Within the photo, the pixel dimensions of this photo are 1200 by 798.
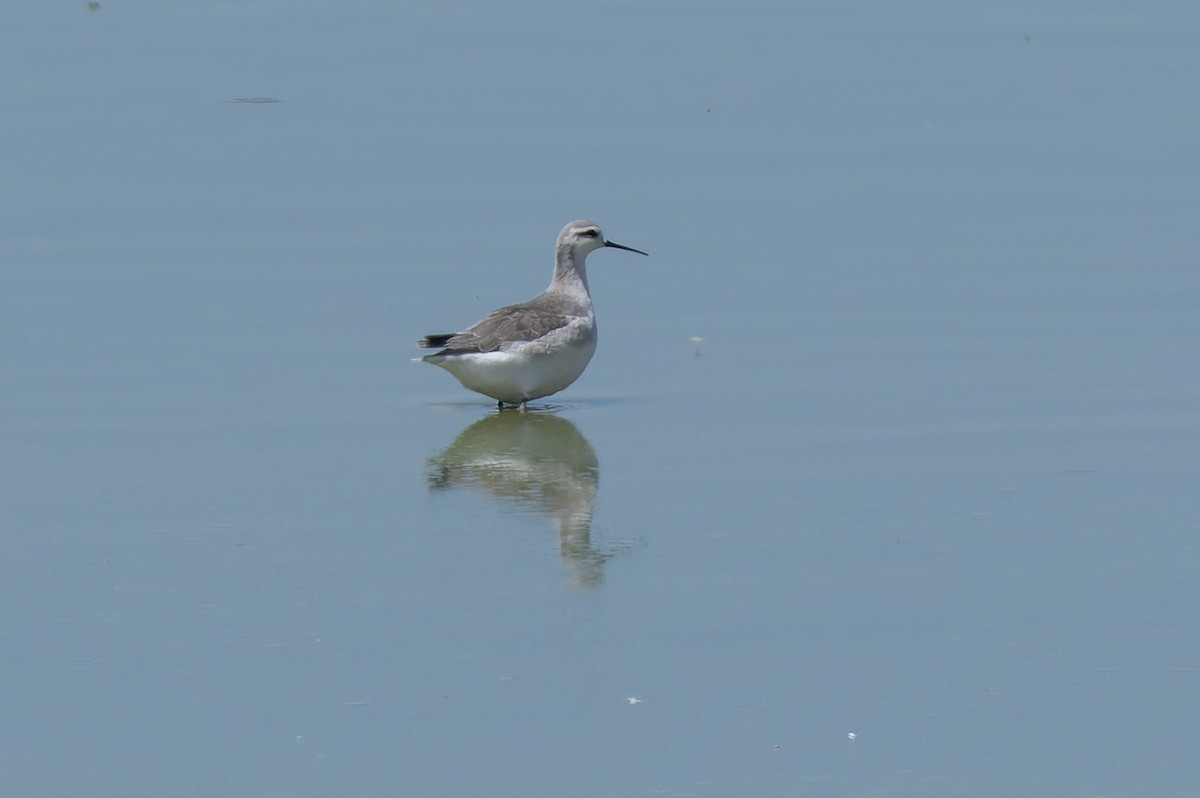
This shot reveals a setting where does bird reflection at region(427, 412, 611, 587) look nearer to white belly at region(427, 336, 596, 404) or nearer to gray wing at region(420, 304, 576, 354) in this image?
white belly at region(427, 336, 596, 404)

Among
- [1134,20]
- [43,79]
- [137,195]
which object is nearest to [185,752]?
[137,195]

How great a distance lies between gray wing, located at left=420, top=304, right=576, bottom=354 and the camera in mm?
10305

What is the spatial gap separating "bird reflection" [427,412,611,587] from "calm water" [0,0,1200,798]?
32mm

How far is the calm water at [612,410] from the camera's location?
20.7 ft

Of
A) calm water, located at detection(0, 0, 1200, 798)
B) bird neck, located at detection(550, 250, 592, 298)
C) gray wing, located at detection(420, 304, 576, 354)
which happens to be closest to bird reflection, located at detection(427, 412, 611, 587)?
calm water, located at detection(0, 0, 1200, 798)

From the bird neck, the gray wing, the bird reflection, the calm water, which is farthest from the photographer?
the bird neck

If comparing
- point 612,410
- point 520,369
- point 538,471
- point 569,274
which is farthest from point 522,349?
point 538,471

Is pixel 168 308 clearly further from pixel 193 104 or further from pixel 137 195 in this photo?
pixel 193 104

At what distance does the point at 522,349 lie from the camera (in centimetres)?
1035

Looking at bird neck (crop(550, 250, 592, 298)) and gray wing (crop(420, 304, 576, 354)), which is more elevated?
bird neck (crop(550, 250, 592, 298))

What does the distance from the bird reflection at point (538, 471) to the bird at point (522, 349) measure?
0.17 meters

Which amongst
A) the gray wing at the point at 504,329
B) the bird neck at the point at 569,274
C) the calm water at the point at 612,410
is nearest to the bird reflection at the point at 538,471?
the calm water at the point at 612,410

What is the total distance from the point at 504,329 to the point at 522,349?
198mm

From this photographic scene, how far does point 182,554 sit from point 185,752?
1.89 meters
